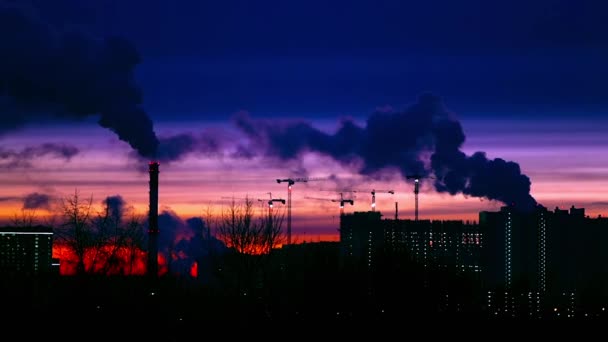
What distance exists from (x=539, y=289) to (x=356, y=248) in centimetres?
1374

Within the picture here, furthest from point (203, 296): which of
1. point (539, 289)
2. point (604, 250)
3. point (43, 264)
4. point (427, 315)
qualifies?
point (604, 250)

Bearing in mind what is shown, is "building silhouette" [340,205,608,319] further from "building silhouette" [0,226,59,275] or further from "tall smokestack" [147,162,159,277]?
"building silhouette" [0,226,59,275]

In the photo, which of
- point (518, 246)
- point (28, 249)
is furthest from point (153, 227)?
point (518, 246)

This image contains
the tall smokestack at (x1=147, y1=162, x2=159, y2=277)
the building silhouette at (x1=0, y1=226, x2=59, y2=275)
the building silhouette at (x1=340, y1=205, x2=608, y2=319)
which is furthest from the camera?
the building silhouette at (x1=340, y1=205, x2=608, y2=319)

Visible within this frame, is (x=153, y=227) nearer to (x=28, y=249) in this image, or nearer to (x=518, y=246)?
(x=28, y=249)

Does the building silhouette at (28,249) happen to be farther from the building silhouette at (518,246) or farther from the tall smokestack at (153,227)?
the building silhouette at (518,246)

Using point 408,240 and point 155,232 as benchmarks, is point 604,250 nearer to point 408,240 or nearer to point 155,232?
point 408,240

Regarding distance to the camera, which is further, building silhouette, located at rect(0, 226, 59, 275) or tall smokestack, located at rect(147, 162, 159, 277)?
tall smokestack, located at rect(147, 162, 159, 277)

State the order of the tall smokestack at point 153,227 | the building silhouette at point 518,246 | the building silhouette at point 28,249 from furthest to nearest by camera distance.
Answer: the building silhouette at point 518,246 → the tall smokestack at point 153,227 → the building silhouette at point 28,249

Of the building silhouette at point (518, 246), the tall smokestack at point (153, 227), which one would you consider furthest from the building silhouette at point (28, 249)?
the building silhouette at point (518, 246)

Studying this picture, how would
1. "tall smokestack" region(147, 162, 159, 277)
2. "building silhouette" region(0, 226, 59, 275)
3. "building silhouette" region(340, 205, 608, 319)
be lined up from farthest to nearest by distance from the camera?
"building silhouette" region(340, 205, 608, 319) → "tall smokestack" region(147, 162, 159, 277) → "building silhouette" region(0, 226, 59, 275)

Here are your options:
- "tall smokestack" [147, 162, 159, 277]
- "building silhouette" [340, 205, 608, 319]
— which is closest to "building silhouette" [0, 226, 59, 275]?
"tall smokestack" [147, 162, 159, 277]

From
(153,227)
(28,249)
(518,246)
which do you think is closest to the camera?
(28,249)

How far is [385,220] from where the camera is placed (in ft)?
234
